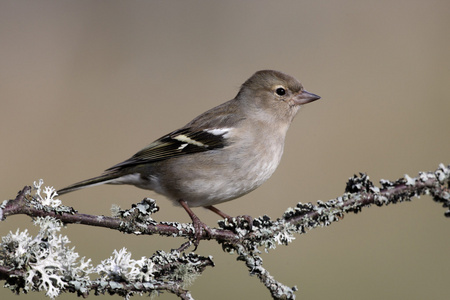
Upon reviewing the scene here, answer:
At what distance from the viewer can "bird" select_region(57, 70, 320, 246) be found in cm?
325

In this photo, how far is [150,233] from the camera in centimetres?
202

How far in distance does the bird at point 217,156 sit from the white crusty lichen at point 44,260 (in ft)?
4.39

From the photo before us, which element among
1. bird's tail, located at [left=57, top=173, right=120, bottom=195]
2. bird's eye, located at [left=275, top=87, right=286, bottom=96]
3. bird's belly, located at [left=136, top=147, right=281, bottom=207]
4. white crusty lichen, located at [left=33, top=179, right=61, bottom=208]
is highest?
bird's eye, located at [left=275, top=87, right=286, bottom=96]

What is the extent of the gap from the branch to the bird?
2.59 ft

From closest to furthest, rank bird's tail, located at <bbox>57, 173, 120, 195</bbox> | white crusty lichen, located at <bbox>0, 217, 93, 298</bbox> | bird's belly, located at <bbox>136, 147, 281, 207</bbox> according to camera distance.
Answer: white crusty lichen, located at <bbox>0, 217, 93, 298</bbox> < bird's tail, located at <bbox>57, 173, 120, 195</bbox> < bird's belly, located at <bbox>136, 147, 281, 207</bbox>

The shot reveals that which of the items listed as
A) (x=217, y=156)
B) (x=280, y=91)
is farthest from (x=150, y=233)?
(x=280, y=91)

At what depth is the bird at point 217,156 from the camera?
10.7 feet

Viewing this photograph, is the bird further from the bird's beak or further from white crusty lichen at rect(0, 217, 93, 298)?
white crusty lichen at rect(0, 217, 93, 298)

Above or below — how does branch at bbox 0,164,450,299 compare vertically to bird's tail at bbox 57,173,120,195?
below

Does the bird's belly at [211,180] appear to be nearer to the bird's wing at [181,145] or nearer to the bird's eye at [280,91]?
the bird's wing at [181,145]

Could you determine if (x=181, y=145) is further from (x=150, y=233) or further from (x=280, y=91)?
(x=150, y=233)

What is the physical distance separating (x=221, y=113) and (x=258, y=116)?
29cm

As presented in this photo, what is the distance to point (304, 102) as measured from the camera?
3766 millimetres

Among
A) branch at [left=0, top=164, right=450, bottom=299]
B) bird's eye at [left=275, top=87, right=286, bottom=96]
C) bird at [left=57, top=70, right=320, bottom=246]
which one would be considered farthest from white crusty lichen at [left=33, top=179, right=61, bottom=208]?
bird's eye at [left=275, top=87, right=286, bottom=96]
